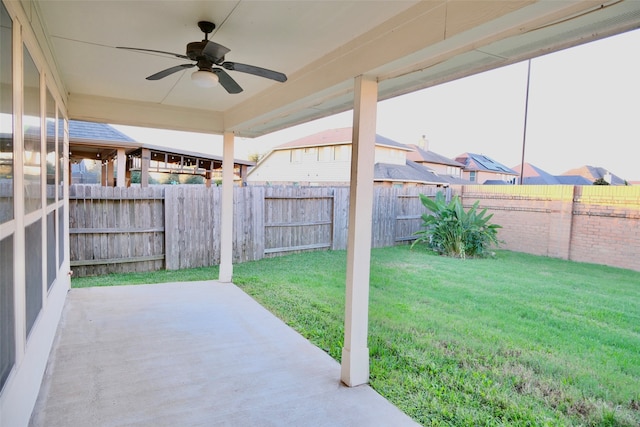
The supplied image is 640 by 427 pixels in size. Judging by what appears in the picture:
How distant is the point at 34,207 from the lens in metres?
2.38

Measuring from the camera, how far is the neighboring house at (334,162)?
14906mm

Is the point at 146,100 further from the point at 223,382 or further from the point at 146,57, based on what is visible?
the point at 223,382

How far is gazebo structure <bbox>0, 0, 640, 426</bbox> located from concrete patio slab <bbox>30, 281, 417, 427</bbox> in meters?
0.22

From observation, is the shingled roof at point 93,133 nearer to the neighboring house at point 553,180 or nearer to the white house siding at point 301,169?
the white house siding at point 301,169

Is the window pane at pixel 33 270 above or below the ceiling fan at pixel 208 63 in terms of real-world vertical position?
below

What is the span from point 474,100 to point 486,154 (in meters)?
6.87

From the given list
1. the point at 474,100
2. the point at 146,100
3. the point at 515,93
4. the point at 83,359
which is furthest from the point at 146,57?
the point at 474,100

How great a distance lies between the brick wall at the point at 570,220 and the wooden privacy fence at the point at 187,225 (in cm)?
387

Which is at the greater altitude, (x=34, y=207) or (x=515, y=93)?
(x=515, y=93)

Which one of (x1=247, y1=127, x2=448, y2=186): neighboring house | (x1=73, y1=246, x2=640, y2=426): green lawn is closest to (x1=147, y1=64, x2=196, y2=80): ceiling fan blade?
(x1=73, y1=246, x2=640, y2=426): green lawn

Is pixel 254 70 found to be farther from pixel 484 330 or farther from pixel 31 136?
pixel 484 330

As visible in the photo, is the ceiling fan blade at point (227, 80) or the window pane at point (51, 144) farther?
the window pane at point (51, 144)

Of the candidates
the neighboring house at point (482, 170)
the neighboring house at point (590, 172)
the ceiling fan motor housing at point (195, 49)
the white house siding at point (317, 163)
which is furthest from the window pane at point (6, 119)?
the neighboring house at point (482, 170)

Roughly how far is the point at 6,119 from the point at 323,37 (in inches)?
76.6
